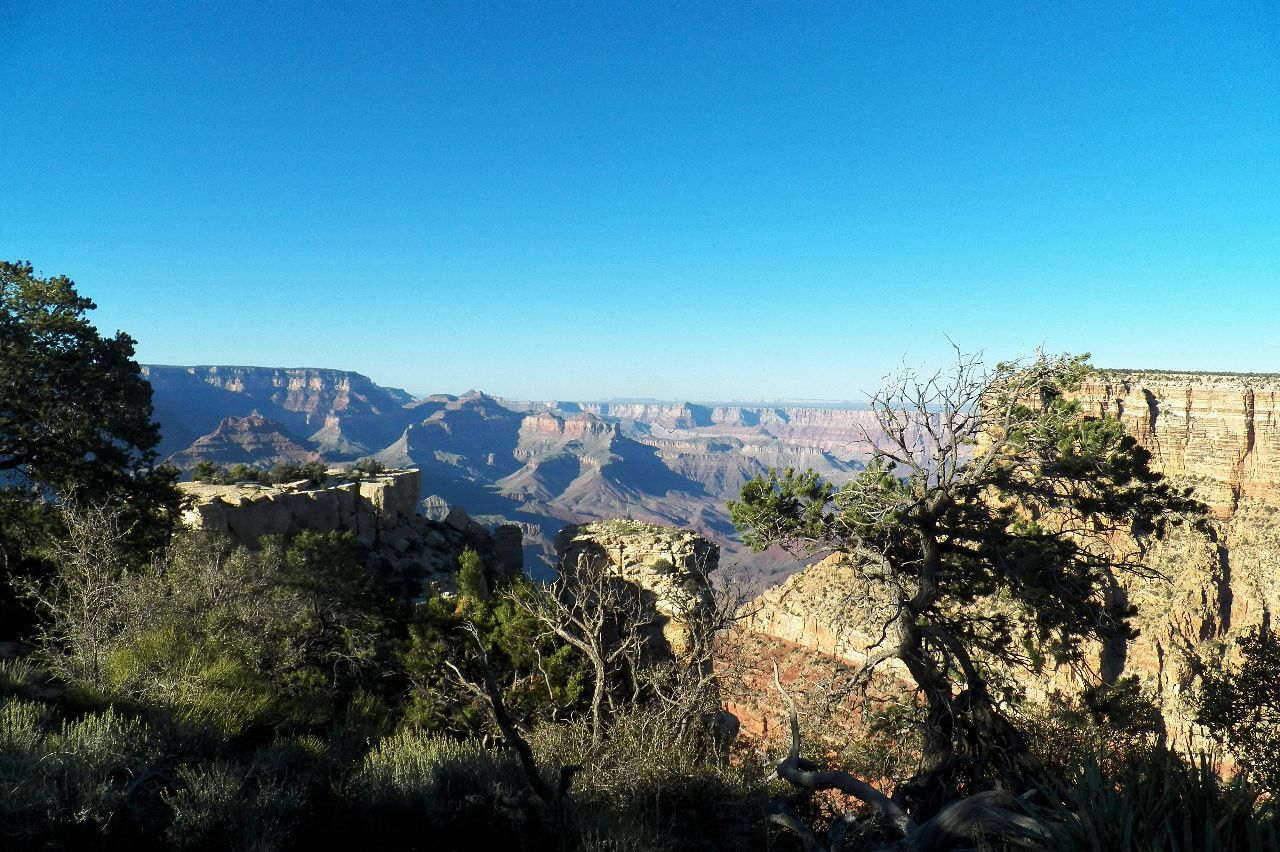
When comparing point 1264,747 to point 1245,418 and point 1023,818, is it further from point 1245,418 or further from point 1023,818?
point 1245,418

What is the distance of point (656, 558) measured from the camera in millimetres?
28891

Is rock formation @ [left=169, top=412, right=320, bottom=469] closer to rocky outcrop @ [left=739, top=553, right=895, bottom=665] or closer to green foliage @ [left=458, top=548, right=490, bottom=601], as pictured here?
rocky outcrop @ [left=739, top=553, right=895, bottom=665]

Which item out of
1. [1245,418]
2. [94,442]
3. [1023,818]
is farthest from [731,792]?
[1245,418]

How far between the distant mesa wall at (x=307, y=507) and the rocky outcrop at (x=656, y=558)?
9.53 metres

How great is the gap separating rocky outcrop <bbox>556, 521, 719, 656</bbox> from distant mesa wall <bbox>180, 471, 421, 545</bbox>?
9.53 m

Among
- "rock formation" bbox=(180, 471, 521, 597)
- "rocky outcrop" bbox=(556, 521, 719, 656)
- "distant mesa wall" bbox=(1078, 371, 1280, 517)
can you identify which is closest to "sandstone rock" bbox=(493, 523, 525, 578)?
"rock formation" bbox=(180, 471, 521, 597)

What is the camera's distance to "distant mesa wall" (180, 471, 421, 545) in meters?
23.8

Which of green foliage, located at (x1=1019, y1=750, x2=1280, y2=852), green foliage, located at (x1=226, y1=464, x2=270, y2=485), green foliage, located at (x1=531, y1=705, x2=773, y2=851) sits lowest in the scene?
green foliage, located at (x1=531, y1=705, x2=773, y2=851)

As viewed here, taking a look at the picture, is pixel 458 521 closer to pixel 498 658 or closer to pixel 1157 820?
pixel 498 658

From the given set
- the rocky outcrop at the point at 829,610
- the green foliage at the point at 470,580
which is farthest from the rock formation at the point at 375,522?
the rocky outcrop at the point at 829,610


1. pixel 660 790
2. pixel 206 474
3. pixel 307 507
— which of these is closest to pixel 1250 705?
pixel 660 790

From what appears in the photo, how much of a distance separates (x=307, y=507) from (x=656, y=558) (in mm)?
17199

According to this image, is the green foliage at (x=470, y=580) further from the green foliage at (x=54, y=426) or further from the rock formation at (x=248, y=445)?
the rock formation at (x=248, y=445)

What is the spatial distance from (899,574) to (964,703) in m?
2.20
